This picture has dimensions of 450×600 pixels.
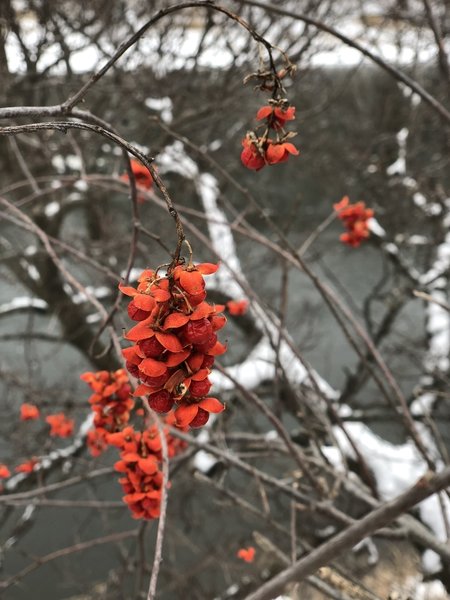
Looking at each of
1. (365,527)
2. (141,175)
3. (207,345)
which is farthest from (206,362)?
(141,175)

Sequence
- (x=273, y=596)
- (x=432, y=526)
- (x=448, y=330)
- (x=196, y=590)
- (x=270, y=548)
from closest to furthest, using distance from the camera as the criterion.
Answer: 1. (x=273, y=596)
2. (x=270, y=548)
3. (x=432, y=526)
4. (x=448, y=330)
5. (x=196, y=590)

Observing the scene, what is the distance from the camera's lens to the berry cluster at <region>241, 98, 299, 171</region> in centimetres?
108

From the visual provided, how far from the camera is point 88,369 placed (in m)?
7.53

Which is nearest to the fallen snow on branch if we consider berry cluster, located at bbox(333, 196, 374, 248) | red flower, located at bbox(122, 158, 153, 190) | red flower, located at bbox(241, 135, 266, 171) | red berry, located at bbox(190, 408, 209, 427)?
→ red flower, located at bbox(122, 158, 153, 190)

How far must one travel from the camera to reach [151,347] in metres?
0.74

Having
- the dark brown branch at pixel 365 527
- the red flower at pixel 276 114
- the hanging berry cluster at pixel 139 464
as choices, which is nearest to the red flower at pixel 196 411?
the dark brown branch at pixel 365 527

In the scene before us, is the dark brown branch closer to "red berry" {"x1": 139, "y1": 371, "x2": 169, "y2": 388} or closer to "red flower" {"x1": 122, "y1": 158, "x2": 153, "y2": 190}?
"red berry" {"x1": 139, "y1": 371, "x2": 169, "y2": 388}

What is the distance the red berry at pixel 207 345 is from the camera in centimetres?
75

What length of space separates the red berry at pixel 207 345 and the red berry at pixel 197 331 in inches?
0.6

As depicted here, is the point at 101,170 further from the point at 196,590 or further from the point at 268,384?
the point at 196,590

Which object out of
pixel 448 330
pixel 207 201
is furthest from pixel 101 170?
pixel 448 330

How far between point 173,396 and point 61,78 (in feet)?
16.7

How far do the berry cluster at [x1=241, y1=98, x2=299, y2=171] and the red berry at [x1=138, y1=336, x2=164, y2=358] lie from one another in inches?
19.4

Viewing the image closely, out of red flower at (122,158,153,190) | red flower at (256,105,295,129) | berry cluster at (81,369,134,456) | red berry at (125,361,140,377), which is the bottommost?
berry cluster at (81,369,134,456)
